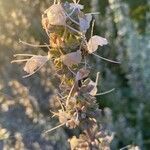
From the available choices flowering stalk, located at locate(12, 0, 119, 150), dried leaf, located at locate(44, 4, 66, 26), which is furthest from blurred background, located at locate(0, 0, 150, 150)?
dried leaf, located at locate(44, 4, 66, 26)

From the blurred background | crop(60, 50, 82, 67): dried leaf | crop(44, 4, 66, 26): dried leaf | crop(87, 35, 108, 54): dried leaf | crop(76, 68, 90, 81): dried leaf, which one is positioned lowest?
the blurred background

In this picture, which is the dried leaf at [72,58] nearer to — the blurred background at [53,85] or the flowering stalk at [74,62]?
the flowering stalk at [74,62]

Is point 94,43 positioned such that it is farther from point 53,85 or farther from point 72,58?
point 53,85

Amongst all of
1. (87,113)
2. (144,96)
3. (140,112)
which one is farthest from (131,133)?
(87,113)

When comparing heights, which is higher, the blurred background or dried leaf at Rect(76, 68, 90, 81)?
dried leaf at Rect(76, 68, 90, 81)

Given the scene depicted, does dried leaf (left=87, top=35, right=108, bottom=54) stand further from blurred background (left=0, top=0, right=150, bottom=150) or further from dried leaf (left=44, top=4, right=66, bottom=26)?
blurred background (left=0, top=0, right=150, bottom=150)

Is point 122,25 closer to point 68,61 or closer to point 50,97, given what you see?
point 50,97
